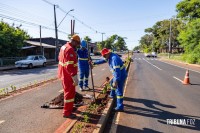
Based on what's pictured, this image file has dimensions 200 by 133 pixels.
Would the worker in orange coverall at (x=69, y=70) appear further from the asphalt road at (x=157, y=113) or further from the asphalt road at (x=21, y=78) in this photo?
the asphalt road at (x=21, y=78)

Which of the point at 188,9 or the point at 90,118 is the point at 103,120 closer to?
the point at 90,118

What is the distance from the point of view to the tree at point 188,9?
37981 mm

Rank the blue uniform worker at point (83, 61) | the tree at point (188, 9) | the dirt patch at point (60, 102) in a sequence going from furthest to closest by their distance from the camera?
the tree at point (188, 9) < the blue uniform worker at point (83, 61) < the dirt patch at point (60, 102)

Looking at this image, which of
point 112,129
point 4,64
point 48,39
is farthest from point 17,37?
point 112,129

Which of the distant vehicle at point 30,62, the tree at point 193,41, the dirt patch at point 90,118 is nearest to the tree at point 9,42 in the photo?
the distant vehicle at point 30,62

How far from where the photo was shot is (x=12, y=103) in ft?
22.7

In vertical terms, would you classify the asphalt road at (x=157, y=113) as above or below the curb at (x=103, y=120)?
below

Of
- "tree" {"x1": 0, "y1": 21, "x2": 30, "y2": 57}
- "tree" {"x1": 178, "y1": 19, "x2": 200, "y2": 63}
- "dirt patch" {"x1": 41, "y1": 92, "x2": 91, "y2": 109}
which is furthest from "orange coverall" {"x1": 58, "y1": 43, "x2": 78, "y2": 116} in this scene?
"tree" {"x1": 178, "y1": 19, "x2": 200, "y2": 63}

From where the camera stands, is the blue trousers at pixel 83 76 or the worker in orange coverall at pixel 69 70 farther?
the blue trousers at pixel 83 76

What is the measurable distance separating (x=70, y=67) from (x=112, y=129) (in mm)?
1788

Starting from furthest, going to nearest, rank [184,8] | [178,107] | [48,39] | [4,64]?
[48,39], [184,8], [4,64], [178,107]

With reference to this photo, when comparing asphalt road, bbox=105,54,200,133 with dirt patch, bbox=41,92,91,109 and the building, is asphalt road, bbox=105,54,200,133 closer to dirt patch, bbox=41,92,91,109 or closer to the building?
dirt patch, bbox=41,92,91,109

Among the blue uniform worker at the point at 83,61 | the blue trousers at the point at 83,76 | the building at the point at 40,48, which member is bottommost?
the blue trousers at the point at 83,76

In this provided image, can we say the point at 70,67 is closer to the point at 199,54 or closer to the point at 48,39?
the point at 199,54
